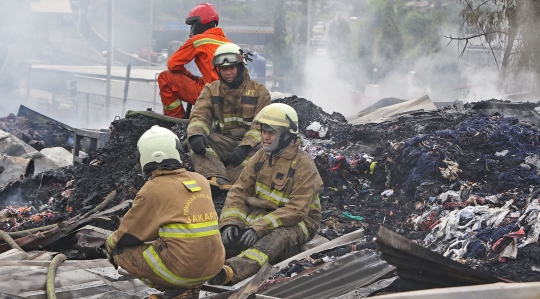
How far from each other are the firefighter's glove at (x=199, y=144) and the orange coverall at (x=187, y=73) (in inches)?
57.8

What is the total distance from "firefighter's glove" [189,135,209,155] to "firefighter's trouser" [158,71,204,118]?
1.70 m

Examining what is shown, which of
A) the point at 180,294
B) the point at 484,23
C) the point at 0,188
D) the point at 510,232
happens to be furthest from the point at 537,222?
the point at 484,23

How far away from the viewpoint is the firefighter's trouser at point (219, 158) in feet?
25.3

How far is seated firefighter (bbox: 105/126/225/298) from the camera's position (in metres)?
4.51

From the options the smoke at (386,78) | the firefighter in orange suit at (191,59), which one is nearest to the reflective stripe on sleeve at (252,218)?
the firefighter in orange suit at (191,59)

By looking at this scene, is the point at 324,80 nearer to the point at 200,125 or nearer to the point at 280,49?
the point at 280,49

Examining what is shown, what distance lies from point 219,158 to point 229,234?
1984 millimetres

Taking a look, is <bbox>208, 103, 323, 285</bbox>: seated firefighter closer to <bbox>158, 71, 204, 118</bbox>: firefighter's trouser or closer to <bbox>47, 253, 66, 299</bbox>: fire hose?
<bbox>47, 253, 66, 299</bbox>: fire hose

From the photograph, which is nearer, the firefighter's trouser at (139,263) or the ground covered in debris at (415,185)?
the firefighter's trouser at (139,263)

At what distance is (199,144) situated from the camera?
770 centimetres

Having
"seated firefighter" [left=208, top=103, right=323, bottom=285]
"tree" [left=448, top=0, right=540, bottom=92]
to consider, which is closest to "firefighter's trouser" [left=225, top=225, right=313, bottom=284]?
"seated firefighter" [left=208, top=103, right=323, bottom=285]

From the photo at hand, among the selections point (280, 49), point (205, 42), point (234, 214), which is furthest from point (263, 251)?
point (280, 49)

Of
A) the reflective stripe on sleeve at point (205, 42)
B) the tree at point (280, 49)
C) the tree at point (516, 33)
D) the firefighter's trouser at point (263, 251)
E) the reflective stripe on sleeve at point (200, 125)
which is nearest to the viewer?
the firefighter's trouser at point (263, 251)

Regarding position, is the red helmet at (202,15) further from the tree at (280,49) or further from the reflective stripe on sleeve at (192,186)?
Answer: the tree at (280,49)
